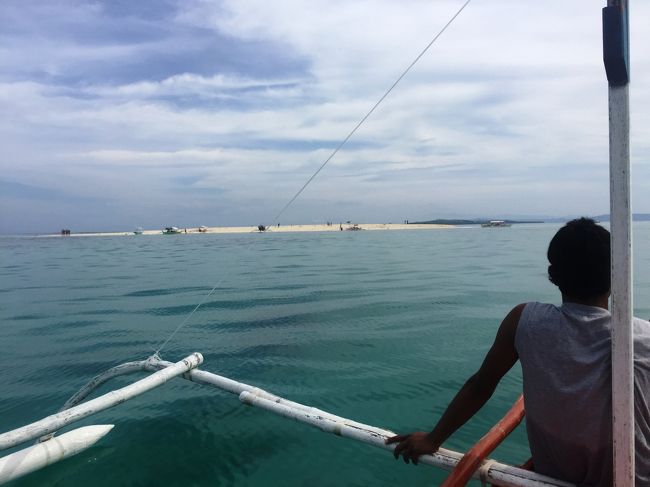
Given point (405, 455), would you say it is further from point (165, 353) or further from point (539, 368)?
point (165, 353)

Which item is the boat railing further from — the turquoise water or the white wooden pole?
the turquoise water

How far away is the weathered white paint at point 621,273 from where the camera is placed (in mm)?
1724

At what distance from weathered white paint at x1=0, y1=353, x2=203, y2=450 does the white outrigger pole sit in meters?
3.89

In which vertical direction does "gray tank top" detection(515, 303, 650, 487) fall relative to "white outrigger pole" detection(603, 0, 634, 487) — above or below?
below

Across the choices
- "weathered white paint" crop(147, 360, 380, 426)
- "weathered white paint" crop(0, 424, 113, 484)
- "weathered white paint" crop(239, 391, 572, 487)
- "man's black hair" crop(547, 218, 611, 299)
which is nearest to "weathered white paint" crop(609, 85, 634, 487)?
"man's black hair" crop(547, 218, 611, 299)

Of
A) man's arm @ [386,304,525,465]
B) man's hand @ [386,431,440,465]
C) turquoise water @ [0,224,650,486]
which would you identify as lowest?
turquoise water @ [0,224,650,486]

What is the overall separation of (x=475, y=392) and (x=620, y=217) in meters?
1.21

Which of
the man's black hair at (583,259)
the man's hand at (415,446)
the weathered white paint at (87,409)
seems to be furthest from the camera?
the weathered white paint at (87,409)

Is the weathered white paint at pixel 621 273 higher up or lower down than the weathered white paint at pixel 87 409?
higher up

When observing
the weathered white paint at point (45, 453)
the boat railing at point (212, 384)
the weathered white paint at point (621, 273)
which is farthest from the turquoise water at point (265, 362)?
the weathered white paint at point (621, 273)

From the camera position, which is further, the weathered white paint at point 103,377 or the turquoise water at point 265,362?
the weathered white paint at point 103,377

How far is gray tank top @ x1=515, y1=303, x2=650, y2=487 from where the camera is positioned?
1.96m

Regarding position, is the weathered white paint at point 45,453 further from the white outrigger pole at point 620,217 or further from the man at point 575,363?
the white outrigger pole at point 620,217

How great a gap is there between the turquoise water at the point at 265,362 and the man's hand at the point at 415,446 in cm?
138
